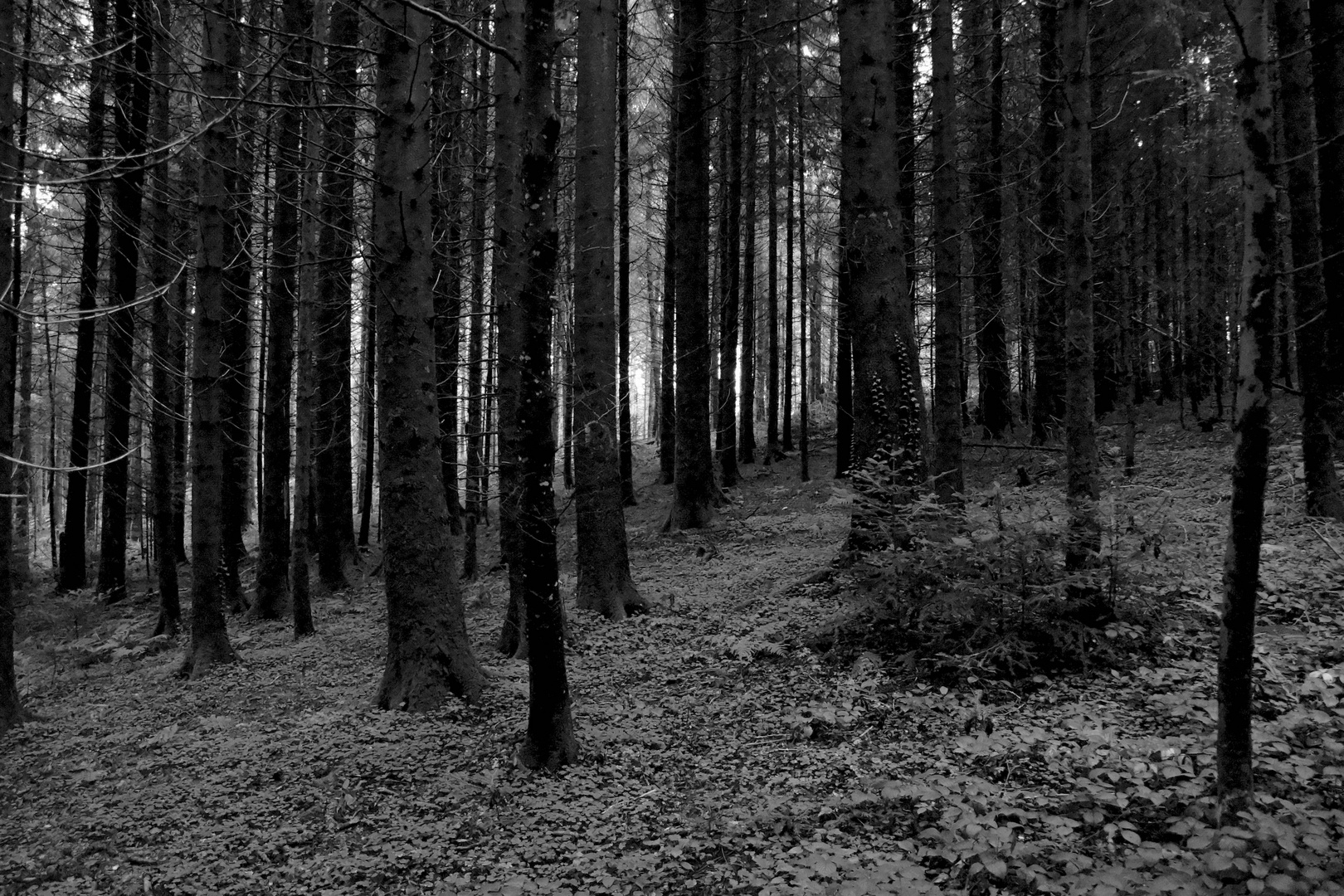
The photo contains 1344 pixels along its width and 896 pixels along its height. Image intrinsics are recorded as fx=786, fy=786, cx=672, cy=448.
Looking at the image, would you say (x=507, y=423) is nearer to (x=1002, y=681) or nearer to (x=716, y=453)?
(x=1002, y=681)

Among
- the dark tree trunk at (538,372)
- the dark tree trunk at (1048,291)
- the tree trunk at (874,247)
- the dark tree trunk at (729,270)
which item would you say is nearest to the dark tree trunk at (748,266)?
the dark tree trunk at (729,270)

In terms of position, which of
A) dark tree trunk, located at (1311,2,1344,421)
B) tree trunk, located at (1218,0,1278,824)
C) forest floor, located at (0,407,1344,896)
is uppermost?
dark tree trunk, located at (1311,2,1344,421)

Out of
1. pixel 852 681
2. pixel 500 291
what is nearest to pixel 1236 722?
pixel 852 681

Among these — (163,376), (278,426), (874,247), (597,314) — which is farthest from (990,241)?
(163,376)

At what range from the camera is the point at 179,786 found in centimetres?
596

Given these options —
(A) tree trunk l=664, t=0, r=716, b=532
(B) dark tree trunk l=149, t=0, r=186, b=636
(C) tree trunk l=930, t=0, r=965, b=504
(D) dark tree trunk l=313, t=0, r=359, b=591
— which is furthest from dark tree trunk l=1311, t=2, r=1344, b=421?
(B) dark tree trunk l=149, t=0, r=186, b=636

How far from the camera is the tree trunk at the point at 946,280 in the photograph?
34.2ft

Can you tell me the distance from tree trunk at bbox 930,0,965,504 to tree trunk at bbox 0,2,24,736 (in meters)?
10.00

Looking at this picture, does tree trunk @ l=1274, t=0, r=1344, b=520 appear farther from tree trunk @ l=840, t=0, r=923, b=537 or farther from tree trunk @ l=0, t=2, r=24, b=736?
tree trunk @ l=0, t=2, r=24, b=736

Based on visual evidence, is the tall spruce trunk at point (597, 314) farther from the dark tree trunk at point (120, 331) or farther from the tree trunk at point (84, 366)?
the tree trunk at point (84, 366)

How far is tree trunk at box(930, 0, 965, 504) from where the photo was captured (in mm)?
10422

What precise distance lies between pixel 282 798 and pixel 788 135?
1918 cm

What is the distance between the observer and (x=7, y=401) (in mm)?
7621

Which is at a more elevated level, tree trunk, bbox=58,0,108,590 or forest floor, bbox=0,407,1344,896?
tree trunk, bbox=58,0,108,590
